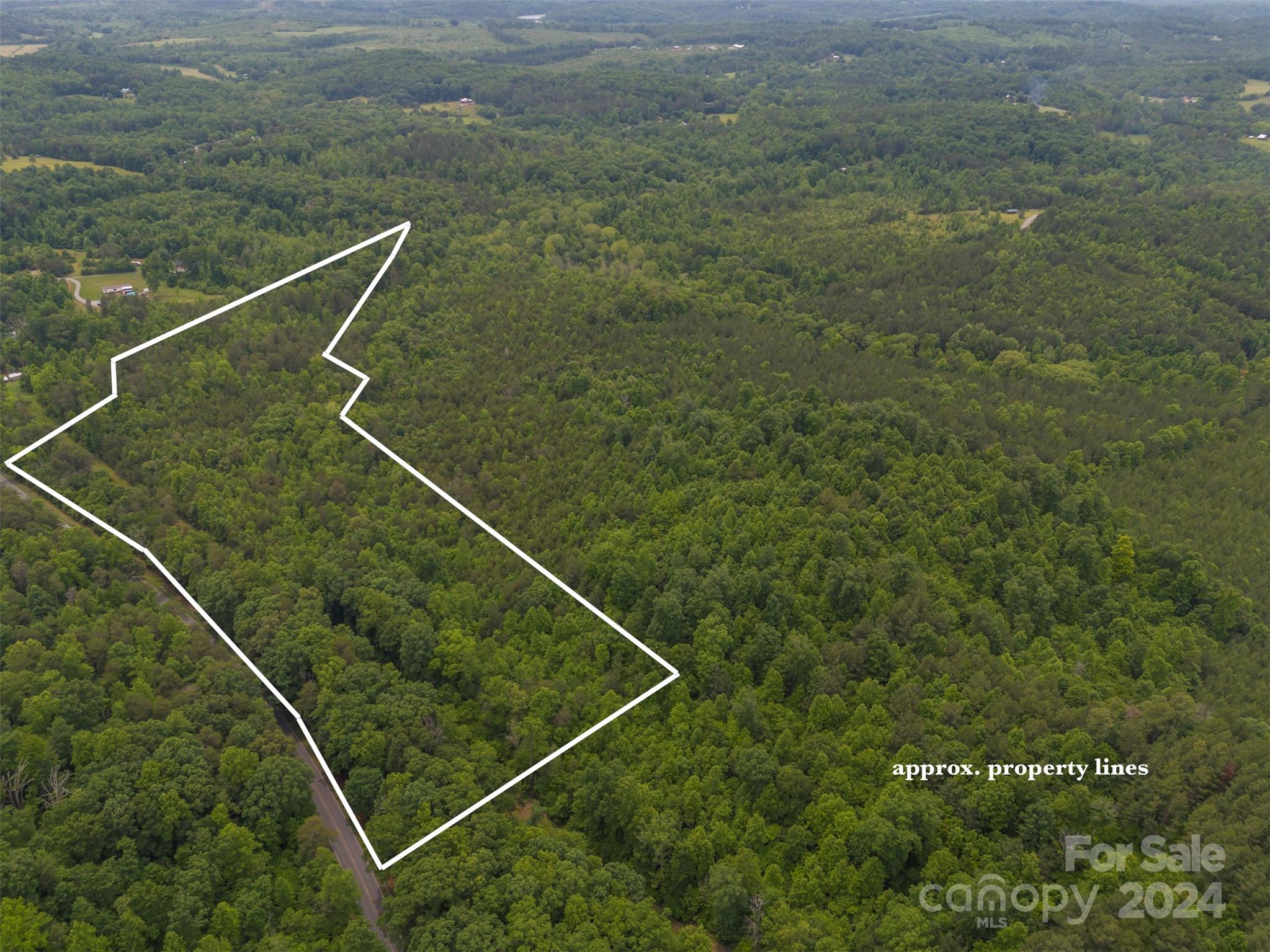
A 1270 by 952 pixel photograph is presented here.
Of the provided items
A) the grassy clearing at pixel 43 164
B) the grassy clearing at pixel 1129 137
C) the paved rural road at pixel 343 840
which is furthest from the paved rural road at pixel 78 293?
the grassy clearing at pixel 1129 137

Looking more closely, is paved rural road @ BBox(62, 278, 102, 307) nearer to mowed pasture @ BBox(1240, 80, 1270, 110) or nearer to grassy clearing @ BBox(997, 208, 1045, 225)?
grassy clearing @ BBox(997, 208, 1045, 225)

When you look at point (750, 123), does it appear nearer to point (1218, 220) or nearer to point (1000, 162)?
point (1000, 162)

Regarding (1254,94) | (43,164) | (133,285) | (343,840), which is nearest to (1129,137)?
(1254,94)

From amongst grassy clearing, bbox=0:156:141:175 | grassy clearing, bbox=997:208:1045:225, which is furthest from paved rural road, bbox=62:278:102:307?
grassy clearing, bbox=997:208:1045:225

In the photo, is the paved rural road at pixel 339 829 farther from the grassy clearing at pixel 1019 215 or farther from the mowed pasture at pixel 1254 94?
the mowed pasture at pixel 1254 94

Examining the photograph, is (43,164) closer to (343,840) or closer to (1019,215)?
(343,840)

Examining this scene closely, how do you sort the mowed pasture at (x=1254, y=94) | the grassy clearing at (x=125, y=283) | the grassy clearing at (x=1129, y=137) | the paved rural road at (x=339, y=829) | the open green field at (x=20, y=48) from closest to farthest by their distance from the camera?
1. the paved rural road at (x=339, y=829)
2. the grassy clearing at (x=125, y=283)
3. the grassy clearing at (x=1129, y=137)
4. the mowed pasture at (x=1254, y=94)
5. the open green field at (x=20, y=48)
